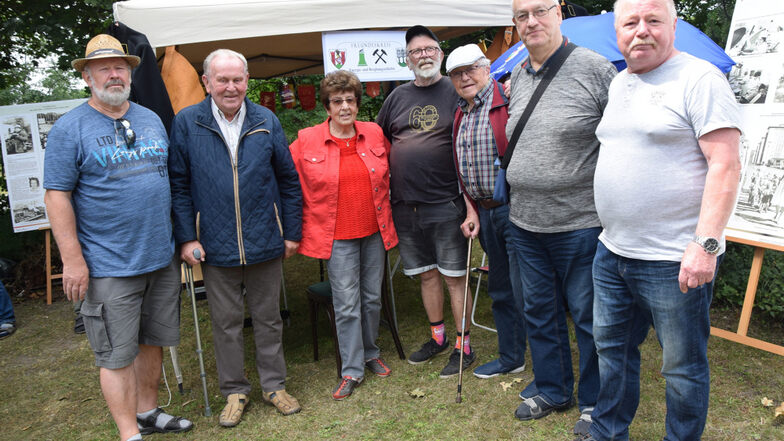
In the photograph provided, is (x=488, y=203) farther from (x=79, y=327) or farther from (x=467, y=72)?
(x=79, y=327)

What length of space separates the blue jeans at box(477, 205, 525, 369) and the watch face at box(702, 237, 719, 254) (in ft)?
3.69

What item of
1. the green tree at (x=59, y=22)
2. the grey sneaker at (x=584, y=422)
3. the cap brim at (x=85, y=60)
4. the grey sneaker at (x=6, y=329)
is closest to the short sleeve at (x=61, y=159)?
the cap brim at (x=85, y=60)

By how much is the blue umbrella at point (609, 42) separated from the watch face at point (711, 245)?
203 centimetres

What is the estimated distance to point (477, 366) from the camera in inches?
138

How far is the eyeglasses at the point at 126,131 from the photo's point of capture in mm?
2510

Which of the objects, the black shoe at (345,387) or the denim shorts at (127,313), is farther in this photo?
the black shoe at (345,387)

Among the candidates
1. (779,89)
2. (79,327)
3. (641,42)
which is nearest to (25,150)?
(79,327)

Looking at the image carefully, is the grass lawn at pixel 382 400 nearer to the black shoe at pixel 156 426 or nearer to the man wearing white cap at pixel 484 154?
the black shoe at pixel 156 426

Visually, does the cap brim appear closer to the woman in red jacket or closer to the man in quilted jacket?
the man in quilted jacket

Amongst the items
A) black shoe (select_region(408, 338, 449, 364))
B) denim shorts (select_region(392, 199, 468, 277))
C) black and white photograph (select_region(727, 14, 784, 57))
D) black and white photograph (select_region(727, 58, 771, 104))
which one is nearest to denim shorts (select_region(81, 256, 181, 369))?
denim shorts (select_region(392, 199, 468, 277))

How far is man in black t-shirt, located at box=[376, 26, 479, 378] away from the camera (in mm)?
3213

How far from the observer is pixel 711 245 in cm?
173

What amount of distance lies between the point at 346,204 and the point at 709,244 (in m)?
1.97

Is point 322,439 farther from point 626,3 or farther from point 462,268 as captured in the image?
point 626,3
